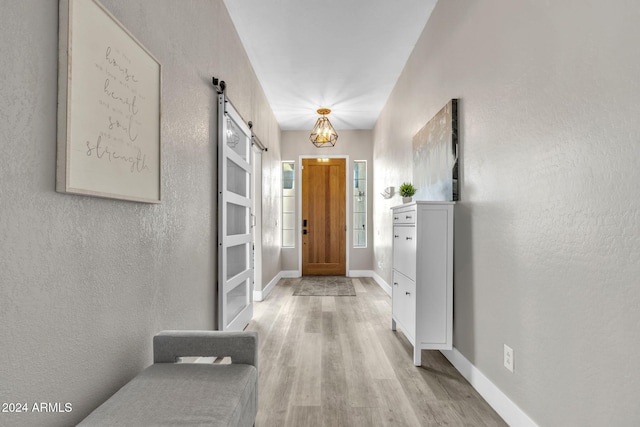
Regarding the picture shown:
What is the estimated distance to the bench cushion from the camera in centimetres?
110

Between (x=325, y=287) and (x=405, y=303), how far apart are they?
114 inches

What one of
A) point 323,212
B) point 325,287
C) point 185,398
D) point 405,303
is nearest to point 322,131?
point 323,212

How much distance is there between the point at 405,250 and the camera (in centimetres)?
292

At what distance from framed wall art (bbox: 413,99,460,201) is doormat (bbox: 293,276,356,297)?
228 centimetres

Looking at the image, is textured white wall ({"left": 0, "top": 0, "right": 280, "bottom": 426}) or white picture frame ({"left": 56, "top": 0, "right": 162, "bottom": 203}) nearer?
textured white wall ({"left": 0, "top": 0, "right": 280, "bottom": 426})

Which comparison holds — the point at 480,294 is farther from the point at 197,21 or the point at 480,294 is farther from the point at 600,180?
the point at 197,21

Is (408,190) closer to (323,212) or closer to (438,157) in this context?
(438,157)

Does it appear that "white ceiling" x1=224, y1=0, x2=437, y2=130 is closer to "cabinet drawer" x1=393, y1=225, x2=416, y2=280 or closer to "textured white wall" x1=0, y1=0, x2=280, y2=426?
"textured white wall" x1=0, y1=0, x2=280, y2=426

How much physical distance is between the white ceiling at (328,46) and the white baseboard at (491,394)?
2.76 metres

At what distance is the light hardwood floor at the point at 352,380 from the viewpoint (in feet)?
6.25

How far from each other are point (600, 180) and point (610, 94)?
287 mm

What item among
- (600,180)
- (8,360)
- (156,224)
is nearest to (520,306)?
(600,180)

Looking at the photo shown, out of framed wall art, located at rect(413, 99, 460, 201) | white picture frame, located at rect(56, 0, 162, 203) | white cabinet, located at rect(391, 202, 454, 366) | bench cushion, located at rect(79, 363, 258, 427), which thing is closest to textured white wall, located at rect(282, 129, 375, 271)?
framed wall art, located at rect(413, 99, 460, 201)

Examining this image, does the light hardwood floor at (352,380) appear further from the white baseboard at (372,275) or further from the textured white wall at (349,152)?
the textured white wall at (349,152)
